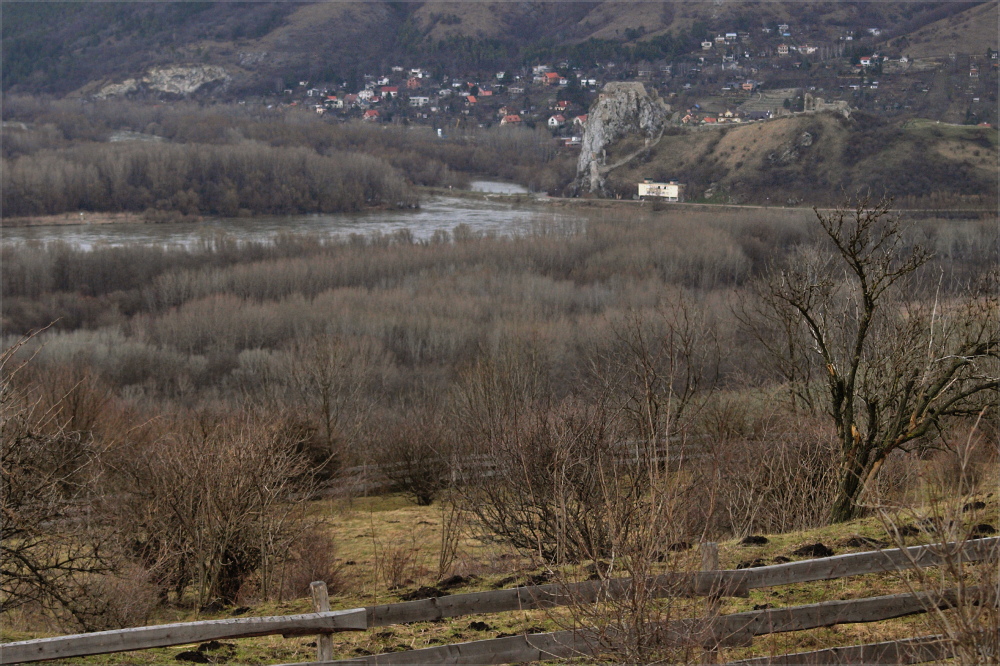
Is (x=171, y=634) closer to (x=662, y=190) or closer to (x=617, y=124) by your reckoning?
(x=662, y=190)

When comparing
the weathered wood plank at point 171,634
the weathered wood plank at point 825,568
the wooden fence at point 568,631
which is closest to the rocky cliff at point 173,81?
the weathered wood plank at point 171,634

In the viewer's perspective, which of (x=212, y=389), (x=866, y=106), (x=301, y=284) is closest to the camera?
(x=212, y=389)

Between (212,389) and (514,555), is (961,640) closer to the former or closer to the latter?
(514,555)

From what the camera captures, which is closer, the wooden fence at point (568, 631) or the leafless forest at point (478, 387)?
the wooden fence at point (568, 631)

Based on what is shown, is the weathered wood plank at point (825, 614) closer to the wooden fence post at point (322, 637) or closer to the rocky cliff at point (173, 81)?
the wooden fence post at point (322, 637)

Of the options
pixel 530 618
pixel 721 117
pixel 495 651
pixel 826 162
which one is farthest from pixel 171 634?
pixel 721 117

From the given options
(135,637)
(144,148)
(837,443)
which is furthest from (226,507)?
(144,148)
